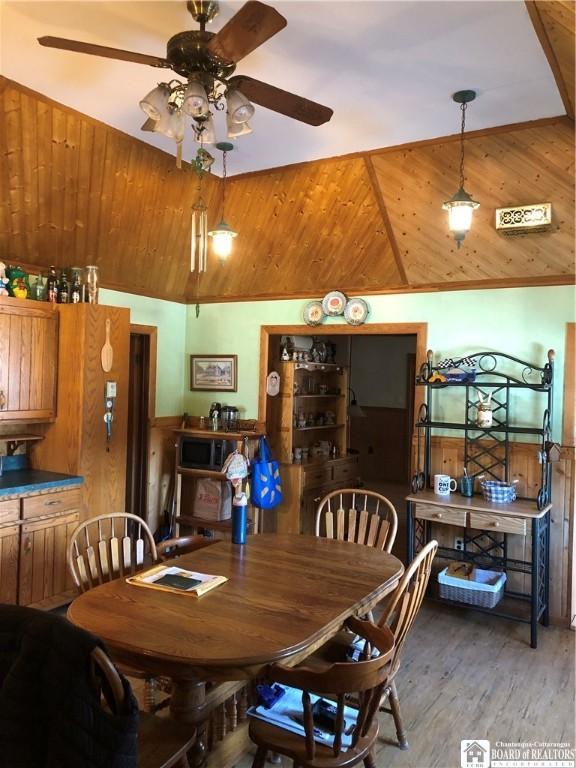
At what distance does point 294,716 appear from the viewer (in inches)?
77.7

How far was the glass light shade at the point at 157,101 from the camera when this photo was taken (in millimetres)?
2166

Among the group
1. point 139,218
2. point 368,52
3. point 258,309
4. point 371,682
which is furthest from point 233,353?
point 371,682

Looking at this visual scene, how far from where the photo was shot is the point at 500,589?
387 centimetres

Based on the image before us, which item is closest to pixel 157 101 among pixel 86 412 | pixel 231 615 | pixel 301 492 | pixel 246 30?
pixel 246 30

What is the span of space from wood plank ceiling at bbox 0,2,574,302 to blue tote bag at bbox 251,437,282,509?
A: 145cm

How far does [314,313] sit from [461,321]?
1272mm

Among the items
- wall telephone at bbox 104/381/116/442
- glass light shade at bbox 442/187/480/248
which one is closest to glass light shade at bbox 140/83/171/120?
glass light shade at bbox 442/187/480/248

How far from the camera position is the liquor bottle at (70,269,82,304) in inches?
165

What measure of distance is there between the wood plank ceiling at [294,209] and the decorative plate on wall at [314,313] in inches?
5.1

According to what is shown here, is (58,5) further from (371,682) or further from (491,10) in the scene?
(371,682)

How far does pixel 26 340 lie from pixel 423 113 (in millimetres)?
2928

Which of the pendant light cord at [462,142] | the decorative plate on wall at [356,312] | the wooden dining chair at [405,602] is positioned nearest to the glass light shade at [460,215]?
the pendant light cord at [462,142]

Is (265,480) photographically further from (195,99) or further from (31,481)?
(195,99)

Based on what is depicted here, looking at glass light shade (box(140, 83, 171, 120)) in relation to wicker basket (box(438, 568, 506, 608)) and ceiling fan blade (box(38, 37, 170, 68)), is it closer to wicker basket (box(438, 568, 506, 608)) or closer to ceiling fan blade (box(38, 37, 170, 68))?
ceiling fan blade (box(38, 37, 170, 68))
